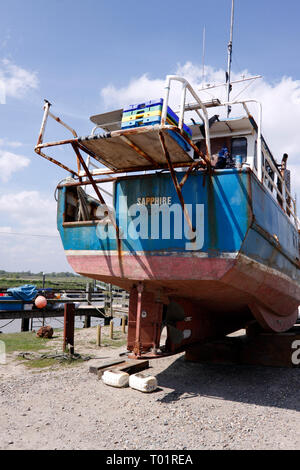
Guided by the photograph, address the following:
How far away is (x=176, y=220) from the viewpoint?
4.95m

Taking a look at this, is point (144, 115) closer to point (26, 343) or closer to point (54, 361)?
point (54, 361)

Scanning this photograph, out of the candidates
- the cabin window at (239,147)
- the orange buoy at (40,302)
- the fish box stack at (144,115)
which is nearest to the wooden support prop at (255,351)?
the cabin window at (239,147)

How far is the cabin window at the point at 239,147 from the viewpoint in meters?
5.92

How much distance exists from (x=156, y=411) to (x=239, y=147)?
4172 millimetres

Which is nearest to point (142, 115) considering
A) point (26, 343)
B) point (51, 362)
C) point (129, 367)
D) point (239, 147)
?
point (239, 147)

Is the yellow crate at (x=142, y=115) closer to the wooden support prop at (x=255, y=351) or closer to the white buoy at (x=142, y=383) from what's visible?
the white buoy at (x=142, y=383)

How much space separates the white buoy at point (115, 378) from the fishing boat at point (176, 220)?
370mm

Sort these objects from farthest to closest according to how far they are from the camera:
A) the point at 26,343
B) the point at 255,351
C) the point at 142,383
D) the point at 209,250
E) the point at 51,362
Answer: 1. the point at 26,343
2. the point at 51,362
3. the point at 255,351
4. the point at 142,383
5. the point at 209,250

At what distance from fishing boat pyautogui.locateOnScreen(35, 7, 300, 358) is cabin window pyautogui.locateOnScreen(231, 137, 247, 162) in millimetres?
16

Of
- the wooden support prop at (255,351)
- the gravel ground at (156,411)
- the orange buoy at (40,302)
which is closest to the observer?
the gravel ground at (156,411)

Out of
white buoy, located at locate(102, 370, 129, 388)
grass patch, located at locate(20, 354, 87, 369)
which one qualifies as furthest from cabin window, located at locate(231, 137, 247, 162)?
grass patch, located at locate(20, 354, 87, 369)

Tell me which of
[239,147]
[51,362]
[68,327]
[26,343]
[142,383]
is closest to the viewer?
[142,383]

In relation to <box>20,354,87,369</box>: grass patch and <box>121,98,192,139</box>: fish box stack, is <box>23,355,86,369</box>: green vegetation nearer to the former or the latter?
<box>20,354,87,369</box>: grass patch
